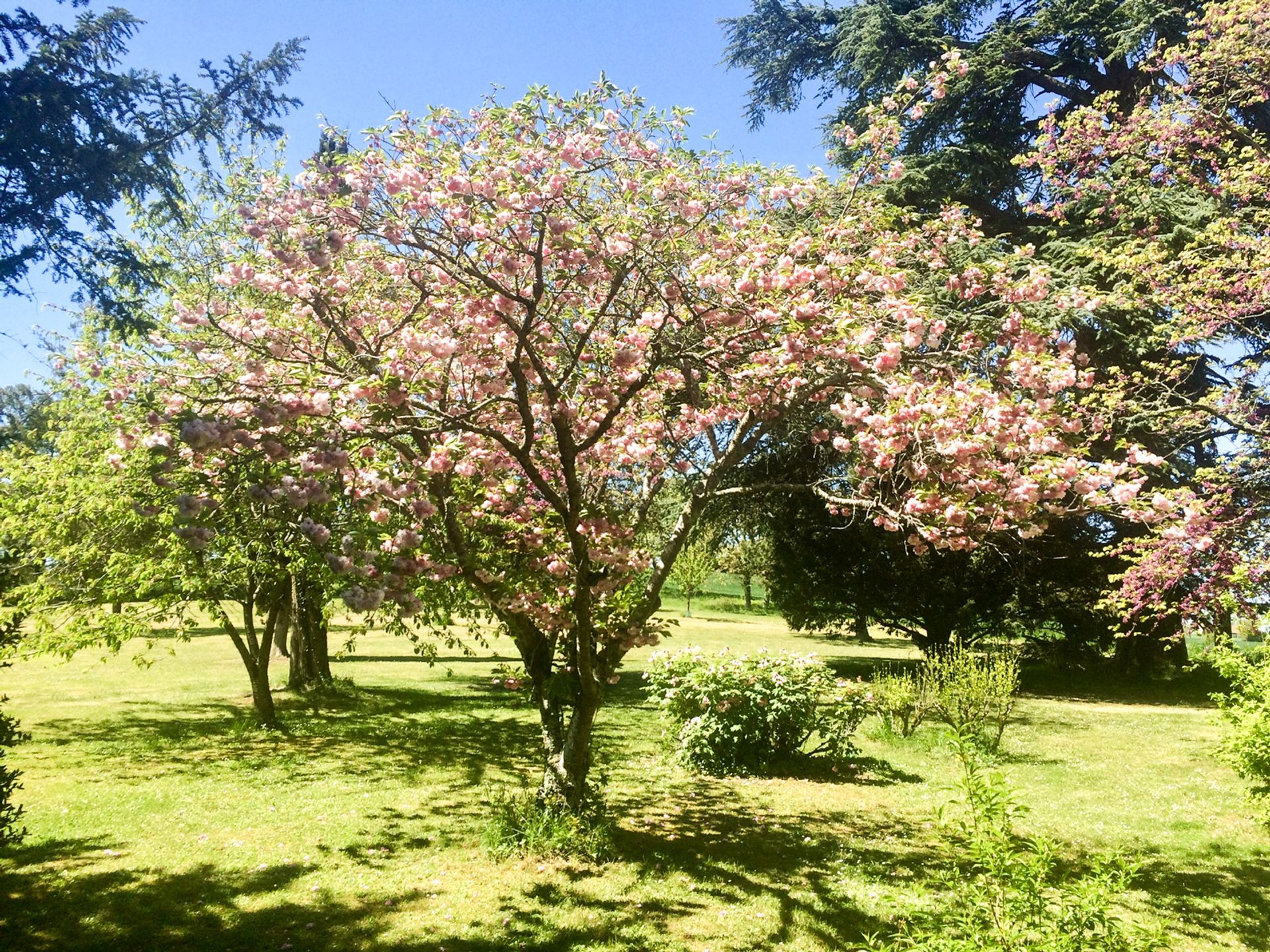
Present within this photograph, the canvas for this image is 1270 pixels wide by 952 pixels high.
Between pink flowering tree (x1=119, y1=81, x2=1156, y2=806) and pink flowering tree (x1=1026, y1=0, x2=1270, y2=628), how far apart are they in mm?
3990

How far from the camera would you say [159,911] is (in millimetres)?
4934

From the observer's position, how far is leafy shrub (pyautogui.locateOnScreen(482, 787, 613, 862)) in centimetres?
591

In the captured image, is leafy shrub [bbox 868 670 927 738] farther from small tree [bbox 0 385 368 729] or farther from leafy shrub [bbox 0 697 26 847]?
leafy shrub [bbox 0 697 26 847]

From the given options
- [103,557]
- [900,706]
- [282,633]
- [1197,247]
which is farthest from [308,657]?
[1197,247]

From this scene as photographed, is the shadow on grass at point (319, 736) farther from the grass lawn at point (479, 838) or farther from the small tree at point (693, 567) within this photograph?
the small tree at point (693, 567)

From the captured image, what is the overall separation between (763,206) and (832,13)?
39.9 ft

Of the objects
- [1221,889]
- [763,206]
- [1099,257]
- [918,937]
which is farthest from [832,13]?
[918,937]

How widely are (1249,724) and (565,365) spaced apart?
22.1 feet

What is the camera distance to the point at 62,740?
10.8 metres

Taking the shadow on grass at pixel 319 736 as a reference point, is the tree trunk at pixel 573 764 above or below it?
above

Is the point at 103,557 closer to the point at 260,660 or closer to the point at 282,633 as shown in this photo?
the point at 260,660

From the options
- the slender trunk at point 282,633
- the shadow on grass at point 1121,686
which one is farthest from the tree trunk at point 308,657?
the shadow on grass at point 1121,686

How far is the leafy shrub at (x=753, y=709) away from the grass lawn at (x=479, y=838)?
375 millimetres

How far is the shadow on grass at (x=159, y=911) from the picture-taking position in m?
4.46
